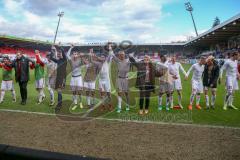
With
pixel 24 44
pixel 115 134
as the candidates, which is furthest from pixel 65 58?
pixel 24 44

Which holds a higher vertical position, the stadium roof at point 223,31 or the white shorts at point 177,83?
the stadium roof at point 223,31

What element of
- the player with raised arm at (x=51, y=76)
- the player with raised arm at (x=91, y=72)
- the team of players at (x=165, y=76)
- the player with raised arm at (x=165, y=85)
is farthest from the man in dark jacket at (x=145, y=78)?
the player with raised arm at (x=51, y=76)

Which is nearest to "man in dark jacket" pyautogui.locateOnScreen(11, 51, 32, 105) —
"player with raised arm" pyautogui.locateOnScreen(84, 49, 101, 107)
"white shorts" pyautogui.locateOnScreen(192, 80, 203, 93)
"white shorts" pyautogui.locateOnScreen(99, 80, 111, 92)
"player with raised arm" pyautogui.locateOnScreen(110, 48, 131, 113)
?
"player with raised arm" pyautogui.locateOnScreen(84, 49, 101, 107)

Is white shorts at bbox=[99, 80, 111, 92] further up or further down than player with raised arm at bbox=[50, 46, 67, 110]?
further down

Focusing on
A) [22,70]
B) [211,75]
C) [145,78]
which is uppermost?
[22,70]

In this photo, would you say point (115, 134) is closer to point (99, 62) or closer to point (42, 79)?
point (99, 62)

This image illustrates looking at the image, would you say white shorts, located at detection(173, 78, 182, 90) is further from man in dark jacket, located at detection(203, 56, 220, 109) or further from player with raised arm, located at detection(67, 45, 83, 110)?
player with raised arm, located at detection(67, 45, 83, 110)

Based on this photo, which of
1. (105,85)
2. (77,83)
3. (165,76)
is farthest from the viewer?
(165,76)

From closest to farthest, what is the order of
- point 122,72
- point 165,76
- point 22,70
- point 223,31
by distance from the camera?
point 122,72
point 165,76
point 22,70
point 223,31

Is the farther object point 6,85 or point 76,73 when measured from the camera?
point 6,85

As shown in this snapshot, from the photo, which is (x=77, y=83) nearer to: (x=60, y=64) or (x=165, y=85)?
(x=60, y=64)

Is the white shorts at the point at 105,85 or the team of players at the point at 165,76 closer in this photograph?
the white shorts at the point at 105,85

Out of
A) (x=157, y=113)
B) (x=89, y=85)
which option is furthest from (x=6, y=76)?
(x=157, y=113)

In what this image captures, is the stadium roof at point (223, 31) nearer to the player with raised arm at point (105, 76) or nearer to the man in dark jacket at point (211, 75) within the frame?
the man in dark jacket at point (211, 75)
